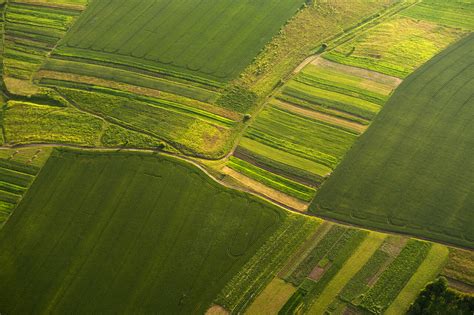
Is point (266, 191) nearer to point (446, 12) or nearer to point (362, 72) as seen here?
point (362, 72)

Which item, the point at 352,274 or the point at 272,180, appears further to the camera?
→ the point at 272,180

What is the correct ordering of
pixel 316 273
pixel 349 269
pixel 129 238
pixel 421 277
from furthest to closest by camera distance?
pixel 129 238
pixel 316 273
pixel 349 269
pixel 421 277

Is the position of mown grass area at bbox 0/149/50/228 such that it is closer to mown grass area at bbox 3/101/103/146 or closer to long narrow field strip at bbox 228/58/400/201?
mown grass area at bbox 3/101/103/146

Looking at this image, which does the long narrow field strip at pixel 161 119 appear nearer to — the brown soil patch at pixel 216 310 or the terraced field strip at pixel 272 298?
the terraced field strip at pixel 272 298

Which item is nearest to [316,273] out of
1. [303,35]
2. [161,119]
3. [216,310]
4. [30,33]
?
[216,310]

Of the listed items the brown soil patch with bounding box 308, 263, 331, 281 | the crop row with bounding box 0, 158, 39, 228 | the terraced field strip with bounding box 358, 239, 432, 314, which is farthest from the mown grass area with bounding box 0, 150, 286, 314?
the terraced field strip with bounding box 358, 239, 432, 314

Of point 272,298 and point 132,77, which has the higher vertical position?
point 132,77

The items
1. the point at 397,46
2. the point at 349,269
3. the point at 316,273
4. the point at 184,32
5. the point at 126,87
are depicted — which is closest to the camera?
the point at 349,269
